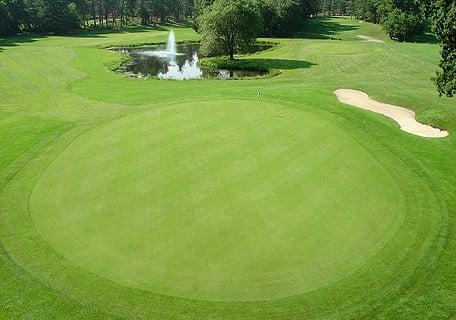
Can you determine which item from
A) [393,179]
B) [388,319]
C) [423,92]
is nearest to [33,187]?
[388,319]

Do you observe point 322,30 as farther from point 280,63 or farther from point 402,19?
point 280,63

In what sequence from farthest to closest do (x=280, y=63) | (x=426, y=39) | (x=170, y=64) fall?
(x=426, y=39) < (x=170, y=64) < (x=280, y=63)

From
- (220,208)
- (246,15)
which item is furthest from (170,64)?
(220,208)

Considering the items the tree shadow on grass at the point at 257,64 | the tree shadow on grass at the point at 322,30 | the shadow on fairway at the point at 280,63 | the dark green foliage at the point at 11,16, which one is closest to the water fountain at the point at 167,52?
the tree shadow on grass at the point at 257,64

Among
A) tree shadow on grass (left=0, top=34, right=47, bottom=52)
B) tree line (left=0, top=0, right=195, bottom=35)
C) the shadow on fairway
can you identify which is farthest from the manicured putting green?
tree line (left=0, top=0, right=195, bottom=35)

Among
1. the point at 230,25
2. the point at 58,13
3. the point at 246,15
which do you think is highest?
the point at 58,13

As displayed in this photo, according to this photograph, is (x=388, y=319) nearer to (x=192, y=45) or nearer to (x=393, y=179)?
(x=393, y=179)

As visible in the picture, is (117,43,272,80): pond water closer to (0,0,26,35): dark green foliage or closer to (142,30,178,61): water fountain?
(142,30,178,61): water fountain

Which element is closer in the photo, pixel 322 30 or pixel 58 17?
pixel 58 17

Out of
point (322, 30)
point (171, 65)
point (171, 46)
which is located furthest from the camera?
point (322, 30)
